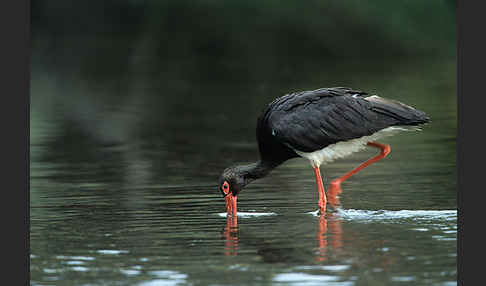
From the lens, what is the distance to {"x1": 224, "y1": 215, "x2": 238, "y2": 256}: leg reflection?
392 inches

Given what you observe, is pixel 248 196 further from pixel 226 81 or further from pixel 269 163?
A: pixel 226 81

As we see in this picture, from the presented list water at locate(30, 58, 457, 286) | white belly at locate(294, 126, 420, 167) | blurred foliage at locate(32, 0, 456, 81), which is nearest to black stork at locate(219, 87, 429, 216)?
white belly at locate(294, 126, 420, 167)

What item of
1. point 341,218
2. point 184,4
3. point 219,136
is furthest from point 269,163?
point 184,4

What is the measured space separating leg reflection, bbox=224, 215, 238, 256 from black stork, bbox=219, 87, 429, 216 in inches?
15.2

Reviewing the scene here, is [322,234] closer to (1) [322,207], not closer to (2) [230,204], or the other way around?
(1) [322,207]

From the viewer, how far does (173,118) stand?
26.1 m

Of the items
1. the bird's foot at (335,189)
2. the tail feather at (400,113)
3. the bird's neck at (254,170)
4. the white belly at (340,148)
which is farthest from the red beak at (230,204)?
the tail feather at (400,113)

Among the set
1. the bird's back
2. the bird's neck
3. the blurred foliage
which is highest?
the blurred foliage

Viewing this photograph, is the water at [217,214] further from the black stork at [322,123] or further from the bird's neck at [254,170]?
the black stork at [322,123]

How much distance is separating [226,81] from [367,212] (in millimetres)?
28844

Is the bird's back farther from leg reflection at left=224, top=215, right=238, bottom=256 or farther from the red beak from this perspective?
leg reflection at left=224, top=215, right=238, bottom=256

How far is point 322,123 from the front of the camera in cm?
1230

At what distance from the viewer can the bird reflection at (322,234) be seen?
32.3 ft

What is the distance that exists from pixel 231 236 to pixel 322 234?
99cm
